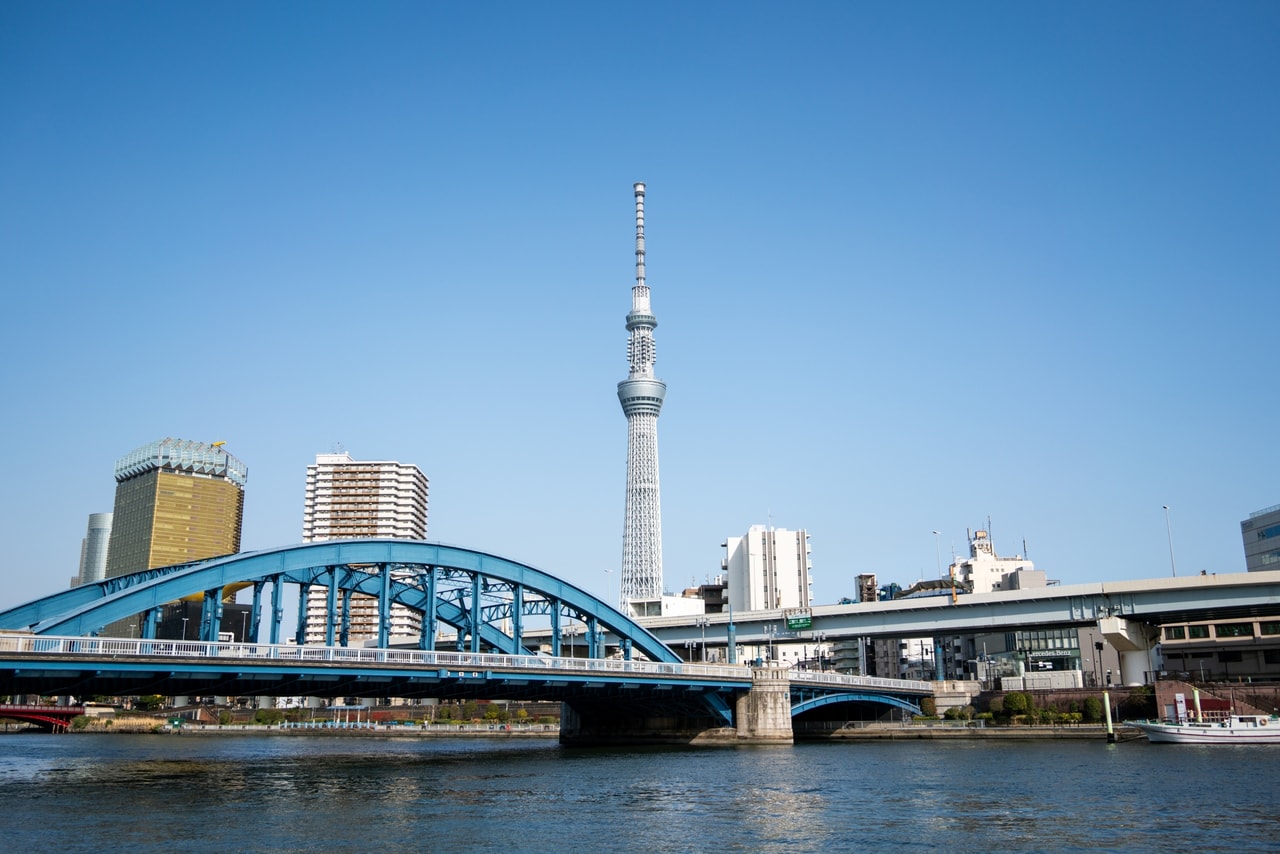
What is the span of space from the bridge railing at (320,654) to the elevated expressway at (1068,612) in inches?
1022

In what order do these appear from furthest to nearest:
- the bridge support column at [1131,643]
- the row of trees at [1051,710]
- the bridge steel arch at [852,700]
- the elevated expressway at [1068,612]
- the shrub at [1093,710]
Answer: the bridge support column at [1131,643]
the elevated expressway at [1068,612]
the shrub at [1093,710]
the row of trees at [1051,710]
the bridge steel arch at [852,700]

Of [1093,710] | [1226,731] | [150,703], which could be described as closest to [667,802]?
[1226,731]

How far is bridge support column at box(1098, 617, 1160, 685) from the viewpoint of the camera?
103625mm

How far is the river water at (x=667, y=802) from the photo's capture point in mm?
39281

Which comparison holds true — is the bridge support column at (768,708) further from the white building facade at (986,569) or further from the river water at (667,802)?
the white building facade at (986,569)

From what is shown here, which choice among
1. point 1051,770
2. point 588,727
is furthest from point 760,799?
point 588,727

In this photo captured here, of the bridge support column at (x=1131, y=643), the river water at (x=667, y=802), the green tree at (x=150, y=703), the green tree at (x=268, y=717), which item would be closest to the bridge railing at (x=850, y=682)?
the river water at (x=667, y=802)

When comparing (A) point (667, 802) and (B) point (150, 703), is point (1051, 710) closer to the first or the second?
(A) point (667, 802)

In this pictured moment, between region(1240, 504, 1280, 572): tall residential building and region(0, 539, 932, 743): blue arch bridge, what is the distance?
6291cm

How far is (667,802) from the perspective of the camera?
5150 centimetres

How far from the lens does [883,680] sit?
11381cm

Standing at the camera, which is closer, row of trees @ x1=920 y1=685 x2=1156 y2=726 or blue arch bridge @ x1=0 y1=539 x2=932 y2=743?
blue arch bridge @ x1=0 y1=539 x2=932 y2=743

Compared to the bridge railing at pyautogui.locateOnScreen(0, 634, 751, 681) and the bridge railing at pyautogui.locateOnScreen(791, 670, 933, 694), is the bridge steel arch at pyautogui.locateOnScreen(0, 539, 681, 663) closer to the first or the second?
the bridge railing at pyautogui.locateOnScreen(0, 634, 751, 681)

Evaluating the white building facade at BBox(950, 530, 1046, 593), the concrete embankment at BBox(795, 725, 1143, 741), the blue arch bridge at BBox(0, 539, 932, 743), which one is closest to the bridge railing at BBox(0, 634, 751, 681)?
the blue arch bridge at BBox(0, 539, 932, 743)
